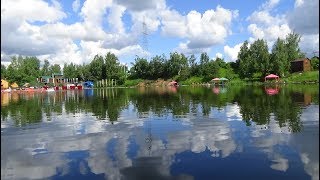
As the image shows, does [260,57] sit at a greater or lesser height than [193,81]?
greater

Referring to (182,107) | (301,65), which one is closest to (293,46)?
(301,65)

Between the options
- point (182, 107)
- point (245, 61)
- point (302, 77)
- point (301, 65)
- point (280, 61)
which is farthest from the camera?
point (245, 61)

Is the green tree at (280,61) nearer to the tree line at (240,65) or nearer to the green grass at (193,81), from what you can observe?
the tree line at (240,65)

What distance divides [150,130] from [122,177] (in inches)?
495

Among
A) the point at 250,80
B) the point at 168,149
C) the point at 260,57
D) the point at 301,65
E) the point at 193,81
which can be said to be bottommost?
the point at 168,149

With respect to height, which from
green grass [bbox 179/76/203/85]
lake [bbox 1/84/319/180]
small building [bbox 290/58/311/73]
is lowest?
lake [bbox 1/84/319/180]

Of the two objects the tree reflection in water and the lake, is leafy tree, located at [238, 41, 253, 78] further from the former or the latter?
the lake

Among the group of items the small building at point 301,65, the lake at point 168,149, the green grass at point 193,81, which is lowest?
the lake at point 168,149

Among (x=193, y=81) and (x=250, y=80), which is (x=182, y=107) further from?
(x=193, y=81)

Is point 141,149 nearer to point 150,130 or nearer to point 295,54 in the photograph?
point 150,130

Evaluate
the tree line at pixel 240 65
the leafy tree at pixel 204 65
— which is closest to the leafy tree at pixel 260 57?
the tree line at pixel 240 65

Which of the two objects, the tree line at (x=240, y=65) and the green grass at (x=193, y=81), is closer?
the tree line at (x=240, y=65)

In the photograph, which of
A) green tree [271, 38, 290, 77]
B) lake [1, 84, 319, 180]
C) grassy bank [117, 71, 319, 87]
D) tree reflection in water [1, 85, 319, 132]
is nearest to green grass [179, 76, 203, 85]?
grassy bank [117, 71, 319, 87]

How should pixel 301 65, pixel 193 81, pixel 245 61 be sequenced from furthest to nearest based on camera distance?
1. pixel 193 81
2. pixel 245 61
3. pixel 301 65
